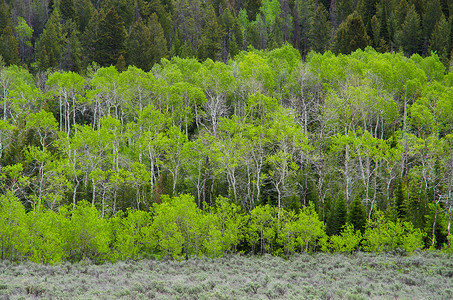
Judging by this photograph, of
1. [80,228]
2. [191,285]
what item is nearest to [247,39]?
[80,228]

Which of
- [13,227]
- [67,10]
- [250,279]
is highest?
[67,10]

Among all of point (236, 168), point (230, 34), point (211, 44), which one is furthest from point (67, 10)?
point (236, 168)

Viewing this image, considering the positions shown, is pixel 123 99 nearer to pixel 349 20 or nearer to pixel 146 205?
pixel 146 205

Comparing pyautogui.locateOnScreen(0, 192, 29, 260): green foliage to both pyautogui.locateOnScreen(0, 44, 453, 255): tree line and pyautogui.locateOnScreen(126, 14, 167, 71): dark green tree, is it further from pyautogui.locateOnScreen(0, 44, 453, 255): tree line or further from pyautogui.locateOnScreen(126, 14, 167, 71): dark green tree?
pyautogui.locateOnScreen(126, 14, 167, 71): dark green tree

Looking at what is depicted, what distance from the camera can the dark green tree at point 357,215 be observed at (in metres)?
30.4

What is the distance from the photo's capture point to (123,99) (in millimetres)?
43094

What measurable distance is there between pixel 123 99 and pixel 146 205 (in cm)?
1544

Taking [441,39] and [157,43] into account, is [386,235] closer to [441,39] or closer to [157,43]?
[441,39]

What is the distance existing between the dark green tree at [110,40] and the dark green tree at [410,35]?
164 ft

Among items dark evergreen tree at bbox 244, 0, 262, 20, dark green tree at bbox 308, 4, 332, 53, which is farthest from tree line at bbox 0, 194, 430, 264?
dark evergreen tree at bbox 244, 0, 262, 20

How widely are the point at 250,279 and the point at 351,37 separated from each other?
192ft

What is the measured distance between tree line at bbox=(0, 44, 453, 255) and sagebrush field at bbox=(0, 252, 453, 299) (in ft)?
21.3

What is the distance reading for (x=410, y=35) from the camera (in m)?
66.7

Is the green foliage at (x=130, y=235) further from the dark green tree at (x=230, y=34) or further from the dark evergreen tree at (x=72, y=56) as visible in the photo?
the dark green tree at (x=230, y=34)
